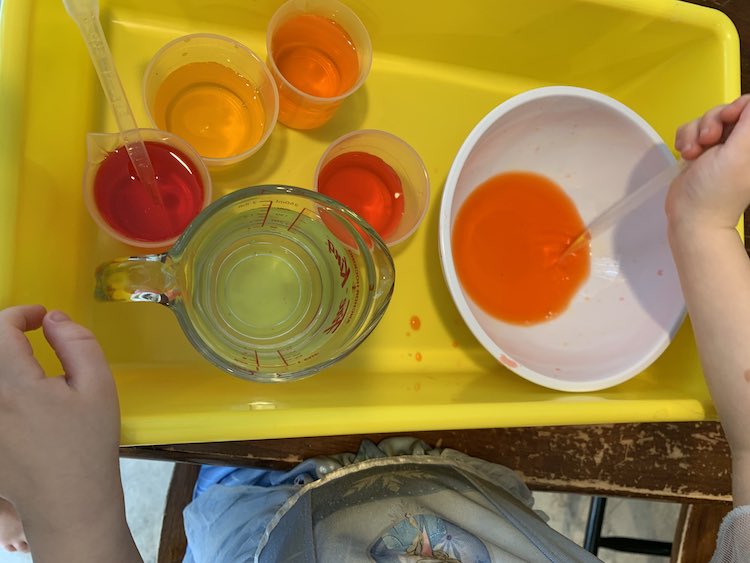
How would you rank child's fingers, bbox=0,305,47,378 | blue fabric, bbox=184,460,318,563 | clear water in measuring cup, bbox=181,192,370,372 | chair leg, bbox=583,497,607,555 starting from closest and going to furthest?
child's fingers, bbox=0,305,47,378 < clear water in measuring cup, bbox=181,192,370,372 < blue fabric, bbox=184,460,318,563 < chair leg, bbox=583,497,607,555

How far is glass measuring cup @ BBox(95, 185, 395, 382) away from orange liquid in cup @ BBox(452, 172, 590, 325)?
0.48ft

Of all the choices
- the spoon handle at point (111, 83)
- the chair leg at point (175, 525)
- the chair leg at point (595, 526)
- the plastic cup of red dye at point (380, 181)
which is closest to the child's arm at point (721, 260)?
the plastic cup of red dye at point (380, 181)

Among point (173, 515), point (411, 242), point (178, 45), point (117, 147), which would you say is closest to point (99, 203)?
point (117, 147)

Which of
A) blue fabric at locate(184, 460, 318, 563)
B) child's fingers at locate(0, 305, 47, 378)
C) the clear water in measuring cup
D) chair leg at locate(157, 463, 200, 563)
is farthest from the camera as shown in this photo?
chair leg at locate(157, 463, 200, 563)

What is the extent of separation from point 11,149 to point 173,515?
0.48 metres

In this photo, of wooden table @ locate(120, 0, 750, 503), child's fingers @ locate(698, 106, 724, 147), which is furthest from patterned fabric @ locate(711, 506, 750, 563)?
child's fingers @ locate(698, 106, 724, 147)

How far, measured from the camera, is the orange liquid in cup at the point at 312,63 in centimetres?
61

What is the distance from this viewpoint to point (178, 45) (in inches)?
22.6

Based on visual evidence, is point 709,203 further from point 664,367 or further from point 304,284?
point 304,284

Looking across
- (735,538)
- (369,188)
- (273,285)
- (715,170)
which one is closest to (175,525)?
(273,285)

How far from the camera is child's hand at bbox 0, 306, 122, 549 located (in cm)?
42

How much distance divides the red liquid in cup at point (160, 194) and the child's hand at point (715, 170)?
47cm

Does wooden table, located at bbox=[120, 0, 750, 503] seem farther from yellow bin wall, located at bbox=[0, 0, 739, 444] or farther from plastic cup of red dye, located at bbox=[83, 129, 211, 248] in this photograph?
plastic cup of red dye, located at bbox=[83, 129, 211, 248]

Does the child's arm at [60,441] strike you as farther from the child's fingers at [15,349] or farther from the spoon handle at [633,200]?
the spoon handle at [633,200]
